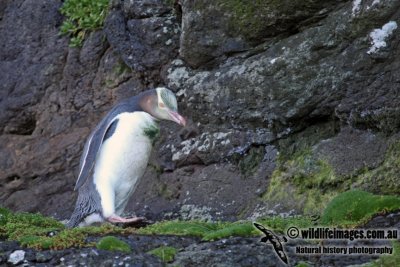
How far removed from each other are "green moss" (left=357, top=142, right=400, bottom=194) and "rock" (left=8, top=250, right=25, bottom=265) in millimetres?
3740

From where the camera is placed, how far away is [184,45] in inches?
446

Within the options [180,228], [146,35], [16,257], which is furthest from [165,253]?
[146,35]

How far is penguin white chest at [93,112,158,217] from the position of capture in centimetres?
882

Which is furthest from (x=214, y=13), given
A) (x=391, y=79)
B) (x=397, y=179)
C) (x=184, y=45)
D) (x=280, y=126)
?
(x=397, y=179)

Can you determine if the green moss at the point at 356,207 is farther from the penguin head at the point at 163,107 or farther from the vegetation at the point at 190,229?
the penguin head at the point at 163,107

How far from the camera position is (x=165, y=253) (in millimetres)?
7180

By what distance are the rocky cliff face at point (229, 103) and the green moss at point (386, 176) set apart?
12 millimetres

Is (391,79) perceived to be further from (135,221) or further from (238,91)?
(135,221)

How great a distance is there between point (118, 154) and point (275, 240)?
208cm

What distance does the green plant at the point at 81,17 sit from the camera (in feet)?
42.9

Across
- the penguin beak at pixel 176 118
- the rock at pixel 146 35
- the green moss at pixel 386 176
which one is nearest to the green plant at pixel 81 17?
the rock at pixel 146 35

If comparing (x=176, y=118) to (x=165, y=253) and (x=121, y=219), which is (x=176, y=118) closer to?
(x=121, y=219)

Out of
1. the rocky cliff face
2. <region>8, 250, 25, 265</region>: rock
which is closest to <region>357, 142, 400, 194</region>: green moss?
the rocky cliff face

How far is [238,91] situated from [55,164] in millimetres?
2978
